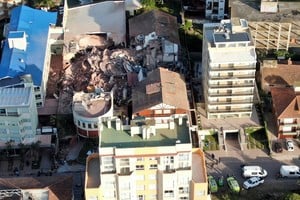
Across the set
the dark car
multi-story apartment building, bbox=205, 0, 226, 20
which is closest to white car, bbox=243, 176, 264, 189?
the dark car

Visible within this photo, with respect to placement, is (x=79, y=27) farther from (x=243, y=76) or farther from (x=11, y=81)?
(x=243, y=76)

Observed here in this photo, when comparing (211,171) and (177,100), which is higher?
(177,100)

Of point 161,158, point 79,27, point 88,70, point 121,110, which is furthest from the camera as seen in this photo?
point 79,27

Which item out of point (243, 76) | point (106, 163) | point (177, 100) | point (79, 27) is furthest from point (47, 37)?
point (106, 163)

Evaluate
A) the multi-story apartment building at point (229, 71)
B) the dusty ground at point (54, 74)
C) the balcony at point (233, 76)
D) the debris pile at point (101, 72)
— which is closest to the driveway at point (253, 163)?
the multi-story apartment building at point (229, 71)

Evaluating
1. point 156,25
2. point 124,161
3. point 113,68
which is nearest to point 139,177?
point 124,161

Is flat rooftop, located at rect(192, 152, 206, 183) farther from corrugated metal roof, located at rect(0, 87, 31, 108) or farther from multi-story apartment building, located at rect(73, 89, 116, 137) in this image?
corrugated metal roof, located at rect(0, 87, 31, 108)
